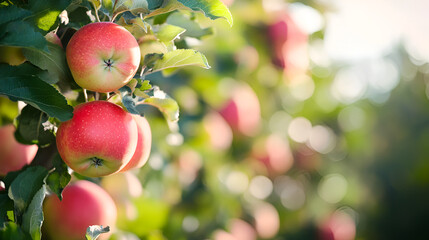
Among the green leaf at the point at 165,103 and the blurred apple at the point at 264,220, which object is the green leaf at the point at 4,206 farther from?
the blurred apple at the point at 264,220

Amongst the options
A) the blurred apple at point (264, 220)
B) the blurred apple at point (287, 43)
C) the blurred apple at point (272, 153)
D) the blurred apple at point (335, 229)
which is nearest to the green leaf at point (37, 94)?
the blurred apple at point (287, 43)

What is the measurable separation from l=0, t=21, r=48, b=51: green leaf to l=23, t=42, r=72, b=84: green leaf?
33mm

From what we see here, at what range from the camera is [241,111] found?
7.84 feet

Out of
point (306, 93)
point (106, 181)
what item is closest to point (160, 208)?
point (106, 181)

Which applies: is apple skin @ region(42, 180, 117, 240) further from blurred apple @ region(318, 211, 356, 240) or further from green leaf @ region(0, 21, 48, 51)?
blurred apple @ region(318, 211, 356, 240)

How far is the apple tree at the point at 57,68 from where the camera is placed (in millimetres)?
827

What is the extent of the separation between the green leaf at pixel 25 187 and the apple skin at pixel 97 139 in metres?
0.08

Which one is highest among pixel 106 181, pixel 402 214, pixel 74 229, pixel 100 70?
pixel 100 70

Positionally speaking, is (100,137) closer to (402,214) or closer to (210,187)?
(210,187)

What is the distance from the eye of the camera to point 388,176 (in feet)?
21.7

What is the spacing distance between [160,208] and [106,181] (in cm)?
24

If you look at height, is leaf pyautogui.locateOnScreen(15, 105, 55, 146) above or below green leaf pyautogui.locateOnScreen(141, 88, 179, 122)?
below

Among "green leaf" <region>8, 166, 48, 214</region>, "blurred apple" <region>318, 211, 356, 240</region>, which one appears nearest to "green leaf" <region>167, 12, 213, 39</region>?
"green leaf" <region>8, 166, 48, 214</region>

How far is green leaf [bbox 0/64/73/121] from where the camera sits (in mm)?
826
